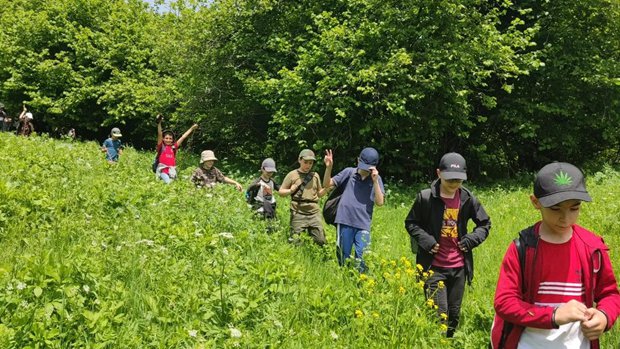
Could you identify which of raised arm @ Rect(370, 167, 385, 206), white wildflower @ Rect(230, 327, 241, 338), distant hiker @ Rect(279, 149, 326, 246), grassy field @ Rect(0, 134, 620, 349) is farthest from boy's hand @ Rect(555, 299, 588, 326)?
distant hiker @ Rect(279, 149, 326, 246)

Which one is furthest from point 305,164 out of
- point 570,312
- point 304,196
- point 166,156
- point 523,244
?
point 570,312

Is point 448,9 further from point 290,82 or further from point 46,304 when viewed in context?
point 46,304

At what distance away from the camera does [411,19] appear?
13398mm

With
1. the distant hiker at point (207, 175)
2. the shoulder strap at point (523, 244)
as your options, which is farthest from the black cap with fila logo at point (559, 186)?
the distant hiker at point (207, 175)

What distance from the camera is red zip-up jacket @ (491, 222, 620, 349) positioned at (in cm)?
248

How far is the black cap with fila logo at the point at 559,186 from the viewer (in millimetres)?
2393

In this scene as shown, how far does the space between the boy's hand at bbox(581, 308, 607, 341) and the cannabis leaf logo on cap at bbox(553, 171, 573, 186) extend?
624 mm

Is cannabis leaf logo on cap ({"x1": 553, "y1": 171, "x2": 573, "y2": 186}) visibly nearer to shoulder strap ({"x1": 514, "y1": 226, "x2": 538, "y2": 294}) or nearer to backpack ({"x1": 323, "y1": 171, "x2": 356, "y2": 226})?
shoulder strap ({"x1": 514, "y1": 226, "x2": 538, "y2": 294})

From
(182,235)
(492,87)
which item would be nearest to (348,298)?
(182,235)

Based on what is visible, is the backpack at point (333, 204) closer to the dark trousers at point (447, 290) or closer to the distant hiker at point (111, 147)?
the dark trousers at point (447, 290)

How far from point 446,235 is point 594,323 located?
2084 millimetres

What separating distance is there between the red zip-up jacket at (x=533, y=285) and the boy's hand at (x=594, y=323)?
11 cm

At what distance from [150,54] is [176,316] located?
24.8 m

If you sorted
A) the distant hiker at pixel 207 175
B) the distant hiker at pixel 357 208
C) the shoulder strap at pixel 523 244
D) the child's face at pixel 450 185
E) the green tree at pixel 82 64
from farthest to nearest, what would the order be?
the green tree at pixel 82 64 → the distant hiker at pixel 207 175 → the distant hiker at pixel 357 208 → the child's face at pixel 450 185 → the shoulder strap at pixel 523 244
